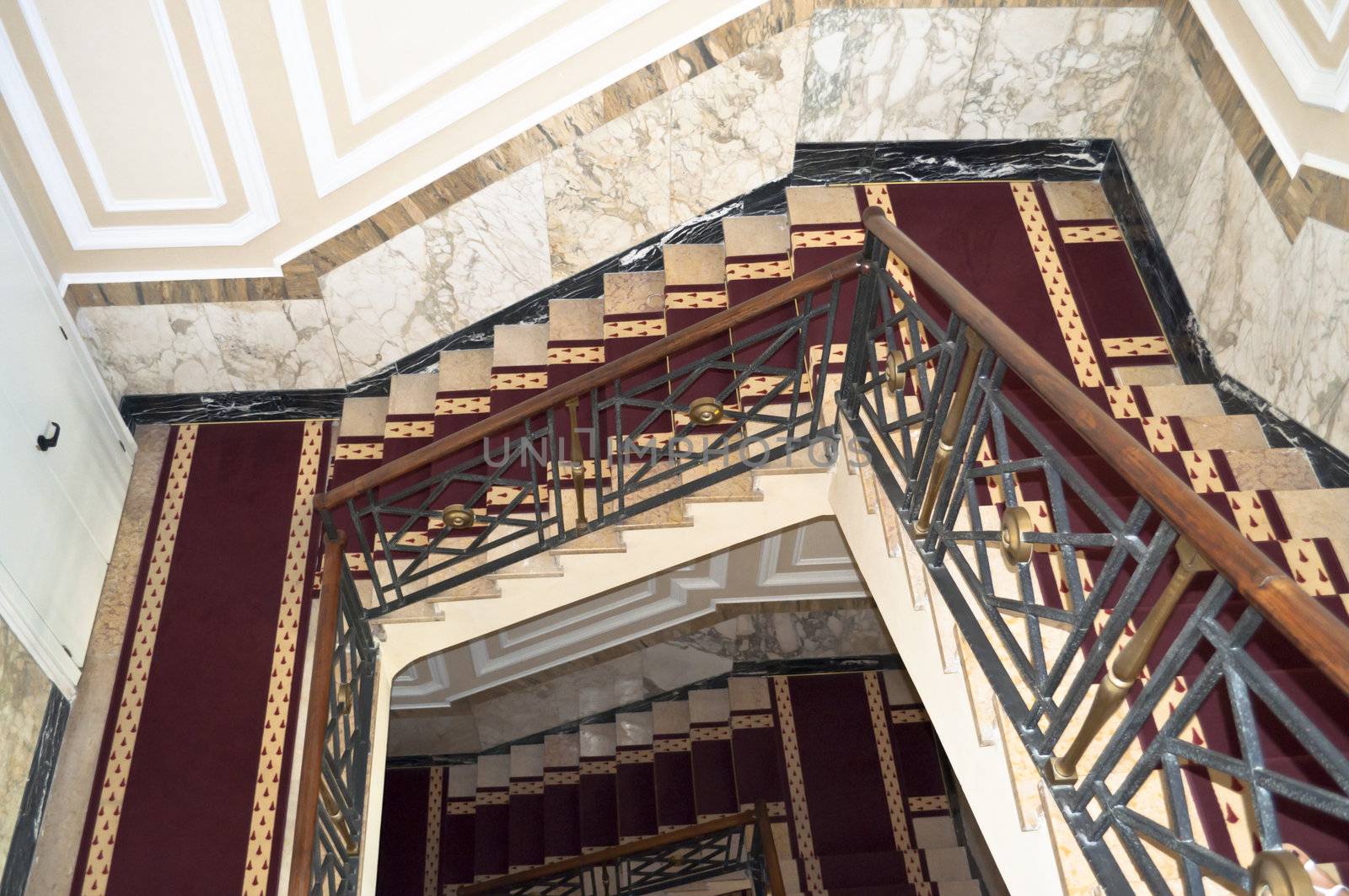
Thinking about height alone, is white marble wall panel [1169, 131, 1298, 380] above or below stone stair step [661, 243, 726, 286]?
below

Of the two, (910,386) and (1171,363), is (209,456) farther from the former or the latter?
(1171,363)

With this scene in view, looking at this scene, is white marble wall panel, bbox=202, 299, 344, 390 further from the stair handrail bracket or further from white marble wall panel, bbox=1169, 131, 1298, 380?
white marble wall panel, bbox=1169, 131, 1298, 380

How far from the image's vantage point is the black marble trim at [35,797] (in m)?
4.28

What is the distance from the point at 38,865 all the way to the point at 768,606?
4.23 m

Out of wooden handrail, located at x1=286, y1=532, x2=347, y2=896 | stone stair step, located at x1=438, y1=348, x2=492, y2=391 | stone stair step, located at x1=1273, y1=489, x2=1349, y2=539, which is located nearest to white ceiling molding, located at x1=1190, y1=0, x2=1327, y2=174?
stone stair step, located at x1=1273, y1=489, x2=1349, y2=539

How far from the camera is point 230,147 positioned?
475 centimetres

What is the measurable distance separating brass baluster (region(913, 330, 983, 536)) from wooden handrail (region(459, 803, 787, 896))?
10.1ft

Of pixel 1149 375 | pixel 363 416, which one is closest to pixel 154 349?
pixel 363 416

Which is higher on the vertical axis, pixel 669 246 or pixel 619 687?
pixel 669 246

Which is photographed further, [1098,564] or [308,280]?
[308,280]

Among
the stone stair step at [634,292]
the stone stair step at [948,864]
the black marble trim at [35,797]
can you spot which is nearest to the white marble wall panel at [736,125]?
the stone stair step at [634,292]

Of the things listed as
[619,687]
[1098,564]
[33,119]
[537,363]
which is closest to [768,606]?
[619,687]

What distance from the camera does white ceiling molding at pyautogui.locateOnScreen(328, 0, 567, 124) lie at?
4508mm

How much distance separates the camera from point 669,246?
530 cm
